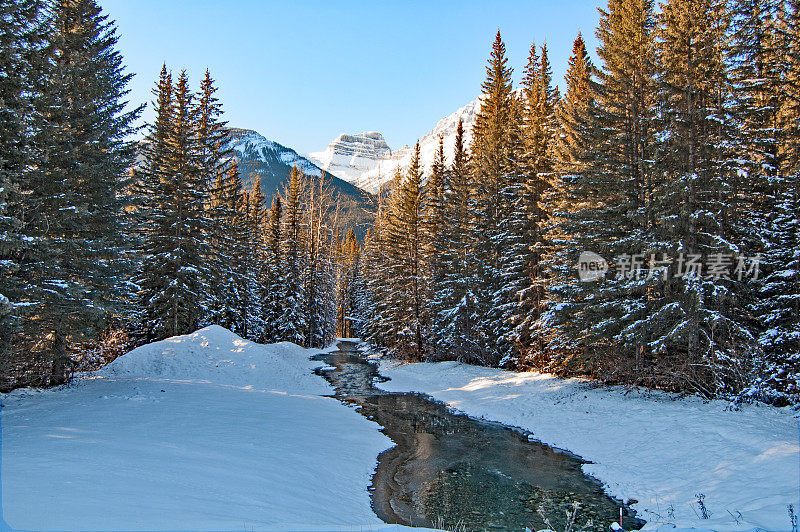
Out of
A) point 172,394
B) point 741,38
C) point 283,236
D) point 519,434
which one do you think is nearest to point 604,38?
point 741,38

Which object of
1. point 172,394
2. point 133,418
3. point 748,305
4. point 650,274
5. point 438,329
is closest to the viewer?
point 133,418

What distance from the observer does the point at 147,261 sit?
2302cm

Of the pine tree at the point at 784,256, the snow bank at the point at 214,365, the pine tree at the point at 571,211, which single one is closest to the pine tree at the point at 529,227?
the pine tree at the point at 571,211

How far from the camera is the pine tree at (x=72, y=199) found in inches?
453

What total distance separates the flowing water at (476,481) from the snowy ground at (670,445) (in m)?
0.81

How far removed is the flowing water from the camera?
8.23 m

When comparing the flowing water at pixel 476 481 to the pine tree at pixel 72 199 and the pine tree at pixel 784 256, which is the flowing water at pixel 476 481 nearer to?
the pine tree at pixel 784 256

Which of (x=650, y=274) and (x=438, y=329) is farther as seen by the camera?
(x=438, y=329)

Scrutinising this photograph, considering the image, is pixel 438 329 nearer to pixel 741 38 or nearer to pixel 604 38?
pixel 604 38

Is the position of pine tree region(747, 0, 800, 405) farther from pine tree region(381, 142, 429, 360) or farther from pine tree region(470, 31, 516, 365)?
pine tree region(381, 142, 429, 360)

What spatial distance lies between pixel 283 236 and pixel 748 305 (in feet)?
116

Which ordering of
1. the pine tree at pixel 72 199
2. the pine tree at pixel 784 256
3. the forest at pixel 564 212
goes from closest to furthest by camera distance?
the pine tree at pixel 72 199
the forest at pixel 564 212
the pine tree at pixel 784 256

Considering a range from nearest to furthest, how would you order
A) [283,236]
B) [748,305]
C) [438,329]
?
[748,305] < [438,329] < [283,236]

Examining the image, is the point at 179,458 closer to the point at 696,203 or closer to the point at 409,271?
the point at 696,203
